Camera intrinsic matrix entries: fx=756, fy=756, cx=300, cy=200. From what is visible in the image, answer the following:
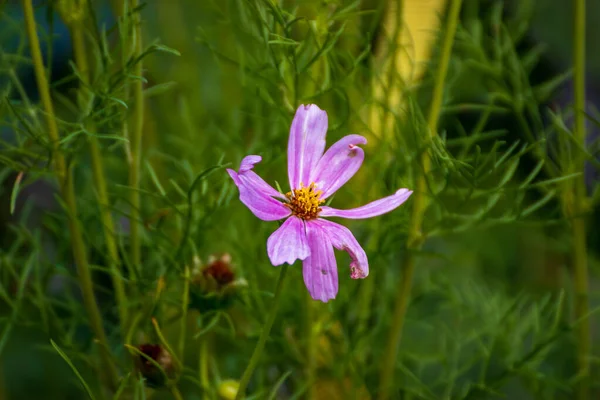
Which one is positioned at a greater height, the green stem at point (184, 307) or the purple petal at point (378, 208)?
the purple petal at point (378, 208)

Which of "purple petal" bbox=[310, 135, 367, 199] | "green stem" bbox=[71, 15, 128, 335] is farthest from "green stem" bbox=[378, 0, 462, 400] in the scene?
"green stem" bbox=[71, 15, 128, 335]

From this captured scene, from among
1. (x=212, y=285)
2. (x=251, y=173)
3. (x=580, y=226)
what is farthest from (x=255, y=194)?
(x=580, y=226)

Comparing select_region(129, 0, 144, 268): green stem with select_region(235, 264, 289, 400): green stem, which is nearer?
select_region(235, 264, 289, 400): green stem

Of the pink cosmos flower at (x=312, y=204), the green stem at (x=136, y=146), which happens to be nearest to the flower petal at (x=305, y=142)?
the pink cosmos flower at (x=312, y=204)

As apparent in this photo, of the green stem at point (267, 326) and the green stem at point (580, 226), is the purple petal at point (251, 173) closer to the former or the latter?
the green stem at point (267, 326)

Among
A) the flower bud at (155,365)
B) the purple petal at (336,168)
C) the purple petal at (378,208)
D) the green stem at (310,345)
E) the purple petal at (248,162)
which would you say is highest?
the purple petal at (248,162)

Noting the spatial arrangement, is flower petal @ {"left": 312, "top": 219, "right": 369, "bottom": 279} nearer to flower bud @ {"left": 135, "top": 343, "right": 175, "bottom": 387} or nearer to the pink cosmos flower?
the pink cosmos flower
